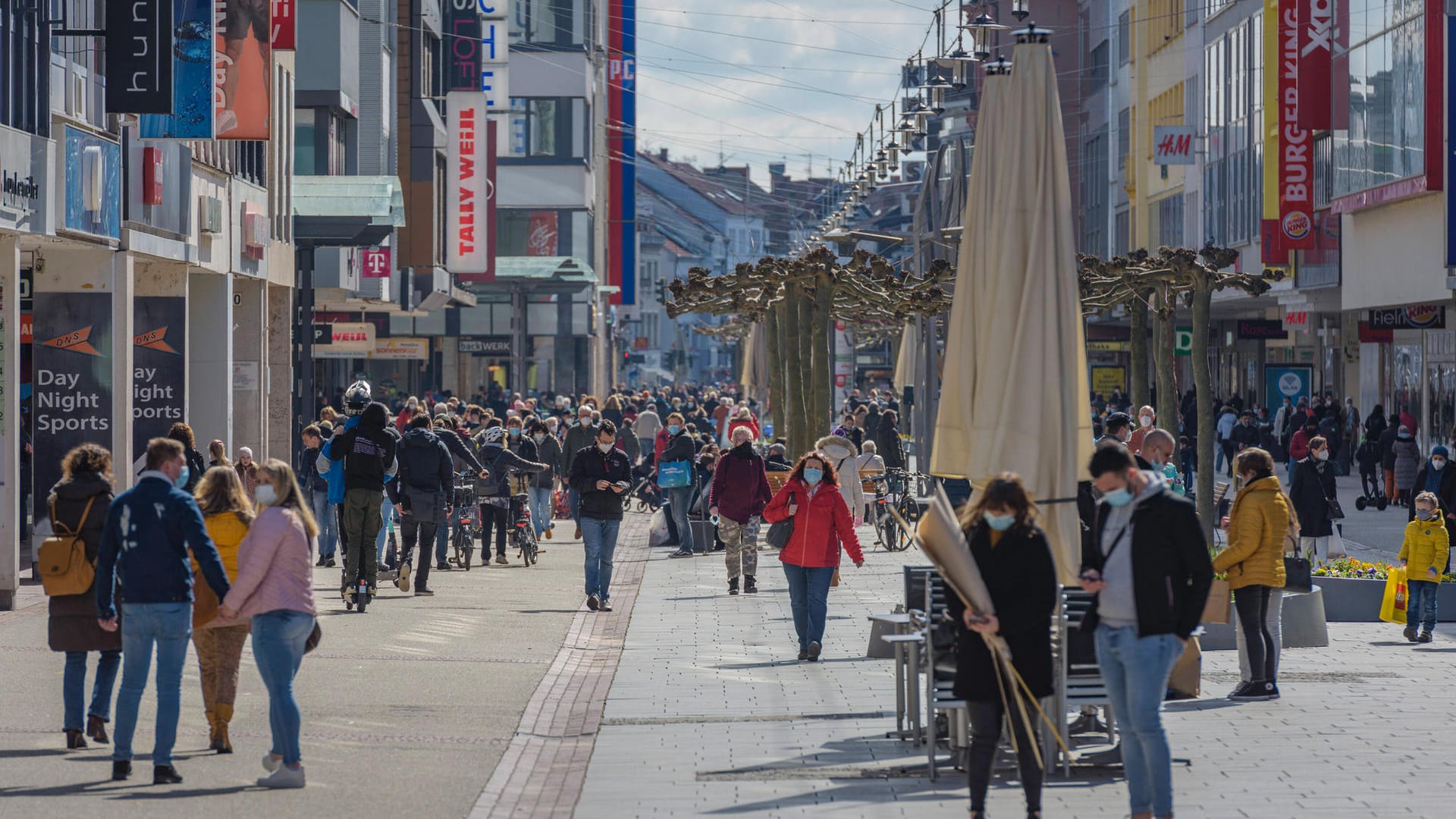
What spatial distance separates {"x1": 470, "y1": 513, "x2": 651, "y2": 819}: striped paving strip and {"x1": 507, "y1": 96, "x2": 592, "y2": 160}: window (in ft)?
208

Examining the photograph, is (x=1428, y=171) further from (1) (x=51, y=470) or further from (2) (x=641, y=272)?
(2) (x=641, y=272)

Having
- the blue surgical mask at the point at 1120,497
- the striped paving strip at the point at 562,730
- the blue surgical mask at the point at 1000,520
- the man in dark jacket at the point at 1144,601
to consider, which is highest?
the blue surgical mask at the point at 1120,497

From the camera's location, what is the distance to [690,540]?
85.9ft

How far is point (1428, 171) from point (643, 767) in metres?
24.7

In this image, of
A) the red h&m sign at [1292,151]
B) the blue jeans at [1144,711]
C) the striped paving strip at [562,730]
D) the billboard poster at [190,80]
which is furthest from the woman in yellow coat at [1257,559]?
the red h&m sign at [1292,151]

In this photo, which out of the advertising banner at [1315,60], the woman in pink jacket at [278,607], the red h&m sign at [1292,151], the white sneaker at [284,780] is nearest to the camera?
the white sneaker at [284,780]

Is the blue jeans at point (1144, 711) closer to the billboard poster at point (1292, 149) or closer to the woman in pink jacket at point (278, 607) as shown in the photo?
the woman in pink jacket at point (278, 607)

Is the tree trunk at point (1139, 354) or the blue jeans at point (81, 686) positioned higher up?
the tree trunk at point (1139, 354)

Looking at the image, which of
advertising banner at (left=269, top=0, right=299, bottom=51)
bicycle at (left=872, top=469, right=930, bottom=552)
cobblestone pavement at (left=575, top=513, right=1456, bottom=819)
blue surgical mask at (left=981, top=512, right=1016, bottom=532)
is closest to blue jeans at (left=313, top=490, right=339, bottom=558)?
bicycle at (left=872, top=469, right=930, bottom=552)

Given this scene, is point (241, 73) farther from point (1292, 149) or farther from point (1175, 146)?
point (1175, 146)

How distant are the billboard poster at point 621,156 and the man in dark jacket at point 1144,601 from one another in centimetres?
8918

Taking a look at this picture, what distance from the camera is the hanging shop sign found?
119ft

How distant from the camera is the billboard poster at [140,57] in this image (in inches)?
765

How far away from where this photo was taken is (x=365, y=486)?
17906 mm
